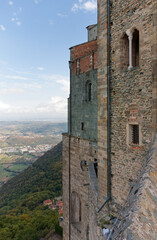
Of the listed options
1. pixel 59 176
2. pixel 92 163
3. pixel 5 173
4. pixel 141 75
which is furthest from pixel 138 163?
pixel 5 173

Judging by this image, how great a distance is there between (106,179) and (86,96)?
18.7 ft

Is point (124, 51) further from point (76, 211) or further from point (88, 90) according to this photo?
point (76, 211)

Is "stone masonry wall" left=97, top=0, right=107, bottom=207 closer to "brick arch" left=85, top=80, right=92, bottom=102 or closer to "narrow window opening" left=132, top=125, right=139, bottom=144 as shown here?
"narrow window opening" left=132, top=125, right=139, bottom=144

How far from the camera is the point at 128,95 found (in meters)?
5.50

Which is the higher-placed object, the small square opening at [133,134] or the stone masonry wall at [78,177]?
the small square opening at [133,134]

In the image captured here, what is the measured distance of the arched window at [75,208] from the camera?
11356 mm

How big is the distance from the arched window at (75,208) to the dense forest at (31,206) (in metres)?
7.24

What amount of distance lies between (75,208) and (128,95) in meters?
9.20

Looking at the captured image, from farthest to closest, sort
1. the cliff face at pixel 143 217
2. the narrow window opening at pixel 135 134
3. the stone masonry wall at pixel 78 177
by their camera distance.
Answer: the stone masonry wall at pixel 78 177
the narrow window opening at pixel 135 134
the cliff face at pixel 143 217

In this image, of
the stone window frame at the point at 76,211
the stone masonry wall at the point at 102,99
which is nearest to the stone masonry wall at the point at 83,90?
the stone masonry wall at the point at 102,99

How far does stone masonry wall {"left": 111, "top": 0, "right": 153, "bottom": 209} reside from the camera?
493 centimetres

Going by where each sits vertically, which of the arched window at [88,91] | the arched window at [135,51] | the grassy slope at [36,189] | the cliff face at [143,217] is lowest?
the grassy slope at [36,189]

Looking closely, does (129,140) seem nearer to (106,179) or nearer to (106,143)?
(106,143)

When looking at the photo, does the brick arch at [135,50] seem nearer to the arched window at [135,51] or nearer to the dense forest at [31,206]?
the arched window at [135,51]
